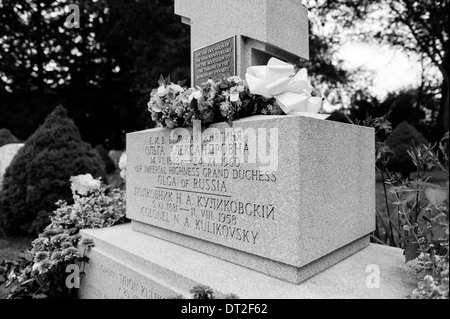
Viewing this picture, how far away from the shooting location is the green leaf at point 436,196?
73.4 inches

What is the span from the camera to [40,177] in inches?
206

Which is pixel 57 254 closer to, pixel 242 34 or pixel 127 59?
pixel 242 34

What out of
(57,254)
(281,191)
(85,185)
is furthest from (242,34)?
(85,185)

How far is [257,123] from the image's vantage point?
7.82ft

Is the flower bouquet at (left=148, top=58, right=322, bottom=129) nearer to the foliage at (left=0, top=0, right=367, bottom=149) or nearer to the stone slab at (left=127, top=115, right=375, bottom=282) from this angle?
the stone slab at (left=127, top=115, right=375, bottom=282)

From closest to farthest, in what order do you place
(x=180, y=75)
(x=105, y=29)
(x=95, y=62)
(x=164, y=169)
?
(x=164, y=169)
(x=180, y=75)
(x=105, y=29)
(x=95, y=62)

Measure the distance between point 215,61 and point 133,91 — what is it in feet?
52.9

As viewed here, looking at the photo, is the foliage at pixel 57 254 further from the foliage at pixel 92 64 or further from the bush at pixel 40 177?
the foliage at pixel 92 64

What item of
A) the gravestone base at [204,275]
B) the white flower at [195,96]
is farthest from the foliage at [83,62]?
the white flower at [195,96]

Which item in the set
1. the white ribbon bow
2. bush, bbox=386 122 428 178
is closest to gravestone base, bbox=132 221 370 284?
the white ribbon bow

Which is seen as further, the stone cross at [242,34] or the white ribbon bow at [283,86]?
the stone cross at [242,34]
